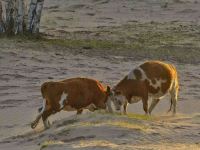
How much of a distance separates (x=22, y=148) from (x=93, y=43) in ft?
37.4

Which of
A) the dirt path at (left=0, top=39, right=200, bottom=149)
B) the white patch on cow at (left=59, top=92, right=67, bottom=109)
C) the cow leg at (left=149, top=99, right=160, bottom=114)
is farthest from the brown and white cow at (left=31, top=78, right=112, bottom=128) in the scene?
the cow leg at (left=149, top=99, right=160, bottom=114)

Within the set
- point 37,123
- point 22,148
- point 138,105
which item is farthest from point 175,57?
point 22,148

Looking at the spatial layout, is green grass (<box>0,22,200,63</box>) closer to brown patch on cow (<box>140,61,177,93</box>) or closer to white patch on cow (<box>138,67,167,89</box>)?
brown patch on cow (<box>140,61,177,93</box>)

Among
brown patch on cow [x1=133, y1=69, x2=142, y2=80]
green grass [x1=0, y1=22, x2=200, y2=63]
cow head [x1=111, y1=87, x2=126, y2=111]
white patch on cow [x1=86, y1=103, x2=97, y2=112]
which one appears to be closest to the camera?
white patch on cow [x1=86, y1=103, x2=97, y2=112]

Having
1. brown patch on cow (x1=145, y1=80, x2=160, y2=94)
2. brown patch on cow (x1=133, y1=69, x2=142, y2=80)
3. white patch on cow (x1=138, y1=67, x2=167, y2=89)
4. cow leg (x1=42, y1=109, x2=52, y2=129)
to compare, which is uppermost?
brown patch on cow (x1=133, y1=69, x2=142, y2=80)

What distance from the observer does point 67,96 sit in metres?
10.6

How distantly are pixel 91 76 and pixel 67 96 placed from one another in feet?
14.8

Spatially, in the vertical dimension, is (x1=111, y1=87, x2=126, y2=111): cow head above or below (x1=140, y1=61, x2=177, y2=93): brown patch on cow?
below

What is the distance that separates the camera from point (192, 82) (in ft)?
49.2

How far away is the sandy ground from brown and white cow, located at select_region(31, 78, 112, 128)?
19cm

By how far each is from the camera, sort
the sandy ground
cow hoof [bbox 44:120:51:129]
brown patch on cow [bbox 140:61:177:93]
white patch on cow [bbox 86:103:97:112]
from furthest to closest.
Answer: brown patch on cow [bbox 140:61:177:93], white patch on cow [bbox 86:103:97:112], cow hoof [bbox 44:120:51:129], the sandy ground

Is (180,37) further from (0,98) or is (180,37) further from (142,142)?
(142,142)

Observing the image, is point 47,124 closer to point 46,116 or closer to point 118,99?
point 46,116

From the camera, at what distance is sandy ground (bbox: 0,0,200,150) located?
894 cm
